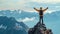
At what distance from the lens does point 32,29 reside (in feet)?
247

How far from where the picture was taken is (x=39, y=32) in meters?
72.8

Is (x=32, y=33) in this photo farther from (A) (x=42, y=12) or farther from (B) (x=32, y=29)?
(A) (x=42, y=12)

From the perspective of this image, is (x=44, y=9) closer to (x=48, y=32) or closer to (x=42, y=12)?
(x=42, y=12)

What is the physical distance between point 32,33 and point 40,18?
170 inches

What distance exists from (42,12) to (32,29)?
16.7 feet

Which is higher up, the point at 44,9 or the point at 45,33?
the point at 44,9

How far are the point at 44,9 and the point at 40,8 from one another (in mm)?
1196

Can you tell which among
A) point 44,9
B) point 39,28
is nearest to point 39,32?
point 39,28

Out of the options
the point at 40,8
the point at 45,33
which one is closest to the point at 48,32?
the point at 45,33

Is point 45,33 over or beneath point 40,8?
beneath

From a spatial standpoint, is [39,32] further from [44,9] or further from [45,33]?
[44,9]

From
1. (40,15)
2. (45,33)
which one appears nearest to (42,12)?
(40,15)

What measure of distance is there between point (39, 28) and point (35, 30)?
1.27 metres

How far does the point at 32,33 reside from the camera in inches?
2960
